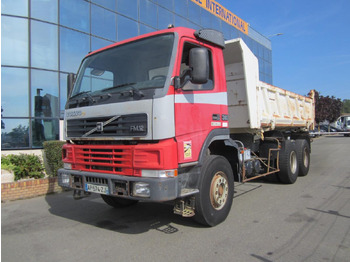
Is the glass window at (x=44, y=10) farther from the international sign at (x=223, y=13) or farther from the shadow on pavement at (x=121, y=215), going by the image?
the international sign at (x=223, y=13)

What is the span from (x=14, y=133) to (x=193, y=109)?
8497 mm

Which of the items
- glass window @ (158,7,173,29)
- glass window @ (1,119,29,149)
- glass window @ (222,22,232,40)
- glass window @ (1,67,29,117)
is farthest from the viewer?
glass window @ (222,22,232,40)

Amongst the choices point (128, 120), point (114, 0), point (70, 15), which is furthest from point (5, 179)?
point (114, 0)

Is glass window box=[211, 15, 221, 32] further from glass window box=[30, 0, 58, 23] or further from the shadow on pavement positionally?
the shadow on pavement

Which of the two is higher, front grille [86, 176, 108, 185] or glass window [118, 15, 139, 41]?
glass window [118, 15, 139, 41]

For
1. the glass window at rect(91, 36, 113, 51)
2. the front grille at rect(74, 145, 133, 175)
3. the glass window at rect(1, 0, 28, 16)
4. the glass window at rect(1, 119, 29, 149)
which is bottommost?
the front grille at rect(74, 145, 133, 175)

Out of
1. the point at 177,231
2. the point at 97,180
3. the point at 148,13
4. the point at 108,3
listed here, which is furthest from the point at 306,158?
the point at 148,13

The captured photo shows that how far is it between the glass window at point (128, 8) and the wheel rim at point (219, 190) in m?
12.1

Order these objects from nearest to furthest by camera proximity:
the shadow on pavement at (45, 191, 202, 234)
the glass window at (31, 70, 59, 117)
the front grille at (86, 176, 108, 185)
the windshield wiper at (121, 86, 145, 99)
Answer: the windshield wiper at (121, 86, 145, 99) < the front grille at (86, 176, 108, 185) < the shadow on pavement at (45, 191, 202, 234) < the glass window at (31, 70, 59, 117)

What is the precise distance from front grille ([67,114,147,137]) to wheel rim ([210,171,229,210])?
4.86ft

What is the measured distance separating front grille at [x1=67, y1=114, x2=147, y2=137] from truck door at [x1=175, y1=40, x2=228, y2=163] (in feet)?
1.57

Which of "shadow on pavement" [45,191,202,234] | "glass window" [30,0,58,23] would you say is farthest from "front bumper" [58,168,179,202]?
"glass window" [30,0,58,23]

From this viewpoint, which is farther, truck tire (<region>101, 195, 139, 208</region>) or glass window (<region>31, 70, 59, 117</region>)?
glass window (<region>31, 70, 59, 117</region>)

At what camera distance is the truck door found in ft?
12.6
